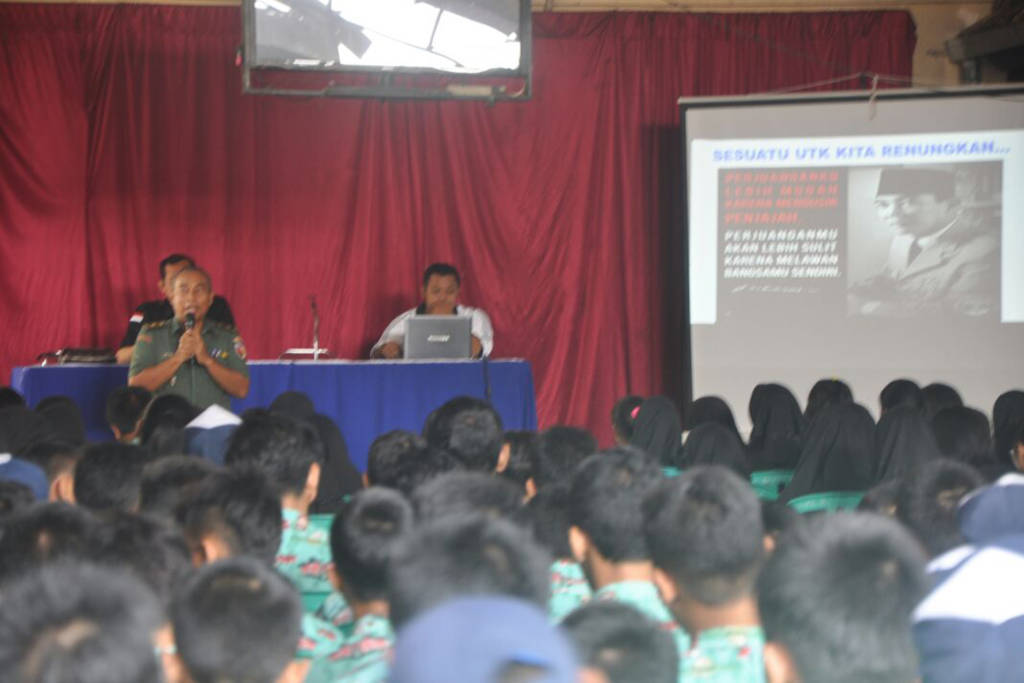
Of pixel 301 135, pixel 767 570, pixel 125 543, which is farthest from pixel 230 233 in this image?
pixel 767 570

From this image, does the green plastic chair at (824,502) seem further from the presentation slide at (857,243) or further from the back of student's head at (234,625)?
the presentation slide at (857,243)

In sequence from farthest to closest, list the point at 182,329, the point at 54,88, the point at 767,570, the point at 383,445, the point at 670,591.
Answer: the point at 54,88 < the point at 182,329 < the point at 383,445 < the point at 670,591 < the point at 767,570

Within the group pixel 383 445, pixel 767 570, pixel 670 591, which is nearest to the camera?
pixel 767 570

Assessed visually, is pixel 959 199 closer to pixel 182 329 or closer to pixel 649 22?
pixel 649 22

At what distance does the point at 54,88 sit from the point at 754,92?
4282 millimetres

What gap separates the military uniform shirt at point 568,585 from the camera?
2182mm

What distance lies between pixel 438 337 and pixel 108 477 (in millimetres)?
3294

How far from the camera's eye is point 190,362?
450 cm

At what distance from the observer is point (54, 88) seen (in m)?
7.38

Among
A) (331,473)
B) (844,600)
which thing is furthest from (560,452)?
(844,600)

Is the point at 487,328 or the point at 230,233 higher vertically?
the point at 230,233

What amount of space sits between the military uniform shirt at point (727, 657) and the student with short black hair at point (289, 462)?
1.07 meters

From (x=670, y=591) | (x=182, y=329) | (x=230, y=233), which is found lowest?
(x=670, y=591)

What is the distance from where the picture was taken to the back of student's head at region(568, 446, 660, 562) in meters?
2.02
